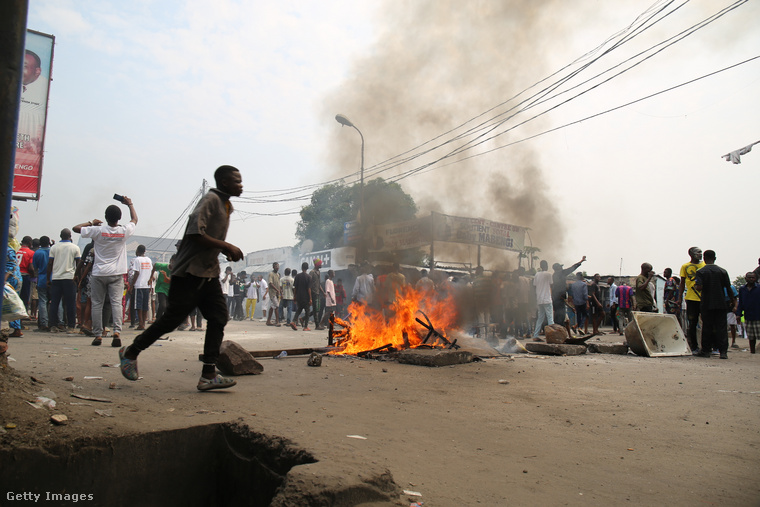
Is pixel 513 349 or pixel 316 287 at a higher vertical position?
pixel 316 287

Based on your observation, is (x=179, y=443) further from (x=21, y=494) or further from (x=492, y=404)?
(x=492, y=404)

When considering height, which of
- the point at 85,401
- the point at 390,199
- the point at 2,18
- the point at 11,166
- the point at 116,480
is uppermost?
the point at 390,199

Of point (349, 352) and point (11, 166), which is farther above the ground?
point (11, 166)

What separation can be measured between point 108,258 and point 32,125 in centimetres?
713

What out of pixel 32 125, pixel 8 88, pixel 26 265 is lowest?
pixel 26 265

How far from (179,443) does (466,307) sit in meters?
7.91

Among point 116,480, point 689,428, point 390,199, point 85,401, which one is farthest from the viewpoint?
point 390,199

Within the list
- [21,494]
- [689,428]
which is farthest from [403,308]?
[21,494]

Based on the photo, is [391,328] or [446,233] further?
[446,233]

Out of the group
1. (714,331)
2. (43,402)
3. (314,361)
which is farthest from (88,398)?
(714,331)

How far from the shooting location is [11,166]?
6.87 feet

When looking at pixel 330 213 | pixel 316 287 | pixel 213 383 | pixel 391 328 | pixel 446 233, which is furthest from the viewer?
pixel 330 213

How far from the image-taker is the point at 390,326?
7832 mm

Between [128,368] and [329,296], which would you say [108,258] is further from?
[329,296]
